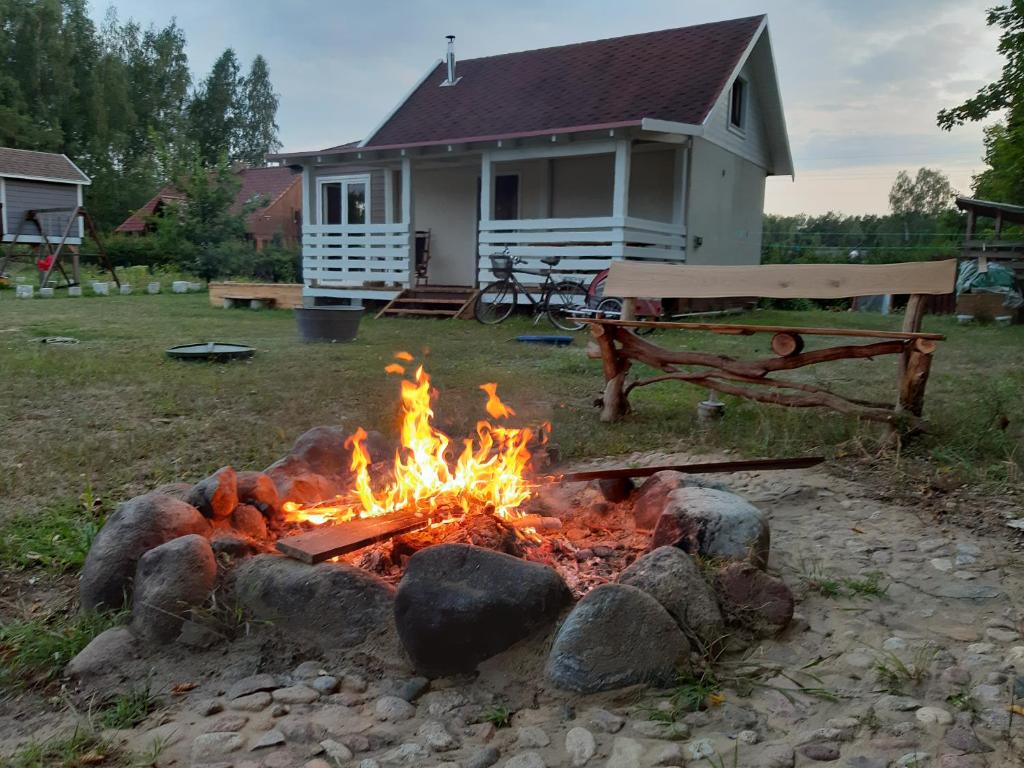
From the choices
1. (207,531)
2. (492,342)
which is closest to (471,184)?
(492,342)

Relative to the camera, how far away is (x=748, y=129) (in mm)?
16328

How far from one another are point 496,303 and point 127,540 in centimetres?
1068

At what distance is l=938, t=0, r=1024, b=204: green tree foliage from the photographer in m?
15.3

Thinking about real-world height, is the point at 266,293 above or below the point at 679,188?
below

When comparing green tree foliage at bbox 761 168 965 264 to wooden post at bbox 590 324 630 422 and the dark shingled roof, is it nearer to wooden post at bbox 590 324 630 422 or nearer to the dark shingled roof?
the dark shingled roof

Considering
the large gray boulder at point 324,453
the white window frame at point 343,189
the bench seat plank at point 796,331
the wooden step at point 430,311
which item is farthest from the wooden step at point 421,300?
the large gray boulder at point 324,453

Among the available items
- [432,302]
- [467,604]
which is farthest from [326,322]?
[467,604]

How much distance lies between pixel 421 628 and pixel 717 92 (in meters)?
13.3

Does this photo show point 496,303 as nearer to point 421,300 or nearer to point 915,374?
point 421,300

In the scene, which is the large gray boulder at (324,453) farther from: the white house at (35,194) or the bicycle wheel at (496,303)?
the white house at (35,194)

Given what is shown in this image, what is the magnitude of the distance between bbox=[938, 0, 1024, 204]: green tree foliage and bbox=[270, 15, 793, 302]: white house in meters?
4.36

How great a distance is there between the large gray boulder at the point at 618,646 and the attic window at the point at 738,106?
1472 cm

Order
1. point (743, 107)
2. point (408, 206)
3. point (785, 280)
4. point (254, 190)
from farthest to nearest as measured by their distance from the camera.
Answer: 1. point (254, 190)
2. point (743, 107)
3. point (408, 206)
4. point (785, 280)

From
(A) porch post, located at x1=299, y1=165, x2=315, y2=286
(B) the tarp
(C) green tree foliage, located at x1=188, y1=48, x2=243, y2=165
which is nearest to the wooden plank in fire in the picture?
(A) porch post, located at x1=299, y1=165, x2=315, y2=286
